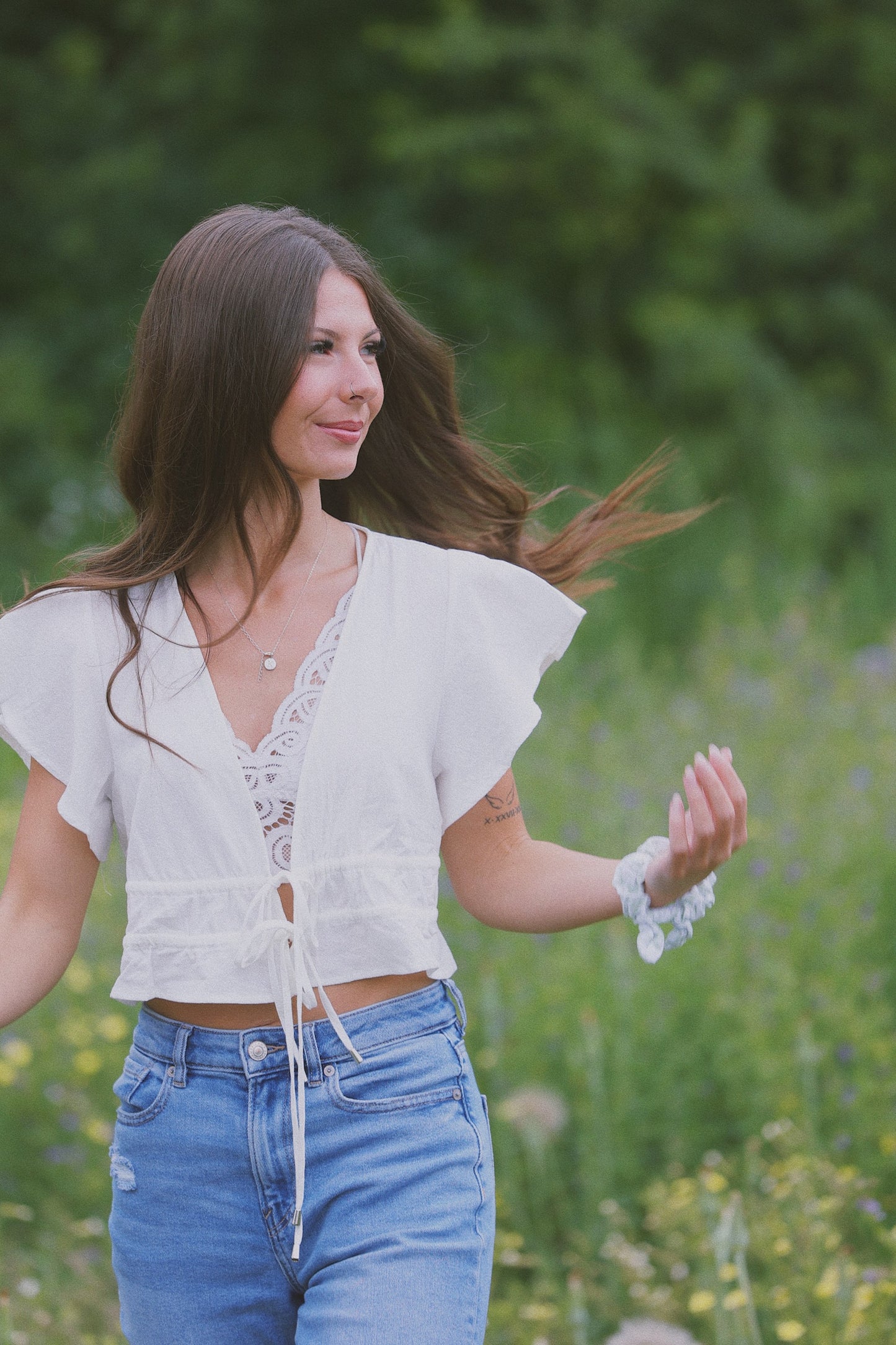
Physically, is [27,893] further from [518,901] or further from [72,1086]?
[72,1086]

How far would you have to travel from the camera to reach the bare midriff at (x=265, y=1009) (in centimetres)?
163

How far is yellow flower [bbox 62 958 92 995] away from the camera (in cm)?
337

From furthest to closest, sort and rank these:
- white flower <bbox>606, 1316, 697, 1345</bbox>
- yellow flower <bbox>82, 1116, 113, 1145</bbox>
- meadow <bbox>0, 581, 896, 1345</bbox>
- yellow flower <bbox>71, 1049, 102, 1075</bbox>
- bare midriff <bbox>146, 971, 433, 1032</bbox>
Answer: yellow flower <bbox>71, 1049, 102, 1075</bbox>, yellow flower <bbox>82, 1116, 113, 1145</bbox>, meadow <bbox>0, 581, 896, 1345</bbox>, white flower <bbox>606, 1316, 697, 1345</bbox>, bare midriff <bbox>146, 971, 433, 1032</bbox>

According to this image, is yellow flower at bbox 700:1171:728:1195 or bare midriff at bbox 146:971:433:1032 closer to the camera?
bare midriff at bbox 146:971:433:1032

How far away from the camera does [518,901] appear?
69.6 inches

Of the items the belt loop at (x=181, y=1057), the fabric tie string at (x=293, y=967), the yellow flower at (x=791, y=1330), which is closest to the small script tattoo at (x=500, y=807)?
the fabric tie string at (x=293, y=967)

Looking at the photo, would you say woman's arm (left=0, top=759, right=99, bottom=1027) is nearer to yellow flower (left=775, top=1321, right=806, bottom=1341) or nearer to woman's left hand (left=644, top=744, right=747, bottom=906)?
woman's left hand (left=644, top=744, right=747, bottom=906)

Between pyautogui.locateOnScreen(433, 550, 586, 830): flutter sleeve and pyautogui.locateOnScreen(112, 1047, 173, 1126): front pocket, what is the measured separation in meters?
0.43

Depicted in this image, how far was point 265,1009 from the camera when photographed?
5.36 feet

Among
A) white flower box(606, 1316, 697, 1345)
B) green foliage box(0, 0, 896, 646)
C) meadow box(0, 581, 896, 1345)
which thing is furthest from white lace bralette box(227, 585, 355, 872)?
green foliage box(0, 0, 896, 646)

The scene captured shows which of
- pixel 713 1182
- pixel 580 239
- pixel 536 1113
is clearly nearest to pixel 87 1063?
pixel 536 1113

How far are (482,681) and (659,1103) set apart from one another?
4.91ft

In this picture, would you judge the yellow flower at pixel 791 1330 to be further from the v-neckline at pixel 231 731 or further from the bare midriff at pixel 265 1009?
the v-neckline at pixel 231 731

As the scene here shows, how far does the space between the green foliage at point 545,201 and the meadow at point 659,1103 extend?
13.7ft
